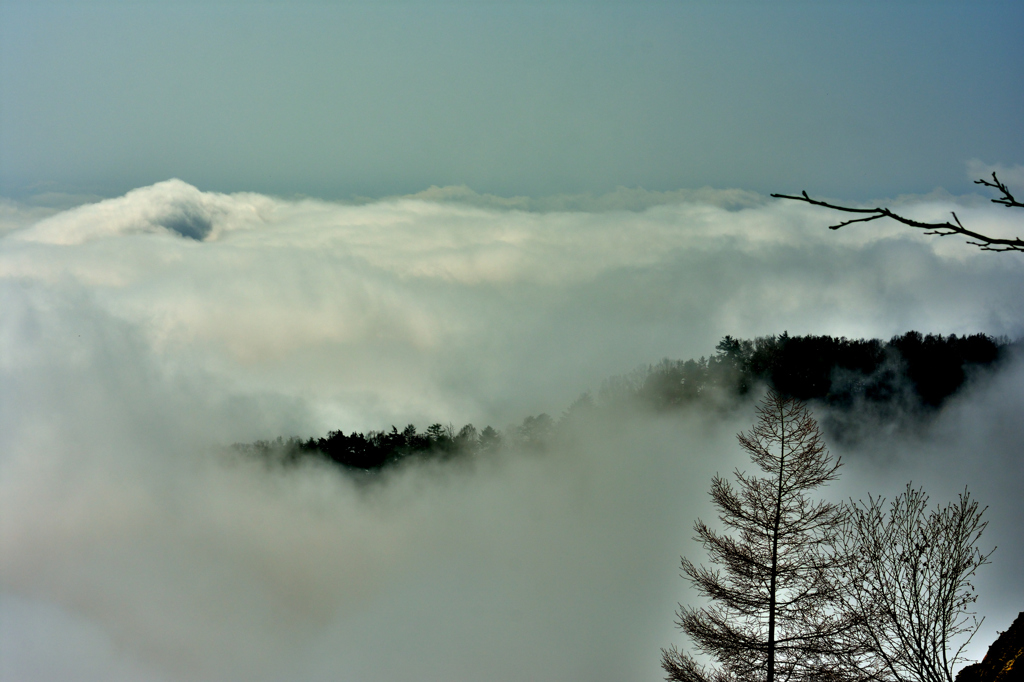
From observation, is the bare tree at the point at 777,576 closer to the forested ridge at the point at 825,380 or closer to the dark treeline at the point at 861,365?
the forested ridge at the point at 825,380

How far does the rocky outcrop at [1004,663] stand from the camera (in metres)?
8.78

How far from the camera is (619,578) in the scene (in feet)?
255

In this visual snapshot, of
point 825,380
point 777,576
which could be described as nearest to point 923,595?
point 777,576

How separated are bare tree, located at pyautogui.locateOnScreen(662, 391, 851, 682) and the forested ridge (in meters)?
44.6

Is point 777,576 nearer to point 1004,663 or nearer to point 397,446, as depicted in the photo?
point 1004,663

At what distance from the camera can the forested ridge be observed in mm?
70812

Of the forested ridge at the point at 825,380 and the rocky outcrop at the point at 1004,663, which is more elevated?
the forested ridge at the point at 825,380

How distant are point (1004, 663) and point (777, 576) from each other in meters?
5.62

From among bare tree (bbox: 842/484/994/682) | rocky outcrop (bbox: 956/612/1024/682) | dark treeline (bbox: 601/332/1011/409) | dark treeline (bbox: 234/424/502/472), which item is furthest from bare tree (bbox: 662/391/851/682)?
dark treeline (bbox: 234/424/502/472)

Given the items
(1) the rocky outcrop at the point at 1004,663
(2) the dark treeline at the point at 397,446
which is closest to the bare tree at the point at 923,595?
(1) the rocky outcrop at the point at 1004,663

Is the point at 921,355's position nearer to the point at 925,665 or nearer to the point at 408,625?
the point at 408,625

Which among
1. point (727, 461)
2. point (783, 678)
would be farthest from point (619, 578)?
point (783, 678)

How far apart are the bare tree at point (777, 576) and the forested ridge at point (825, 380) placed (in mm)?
44638

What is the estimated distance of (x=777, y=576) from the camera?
1479cm
